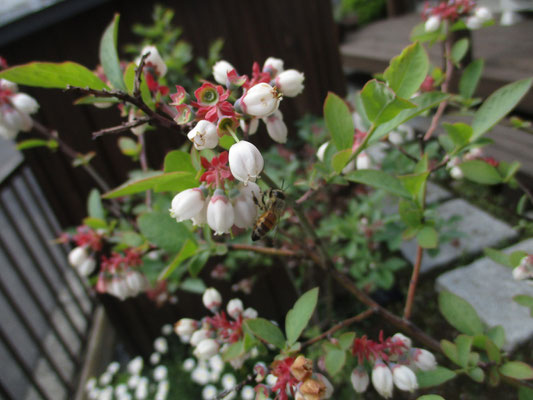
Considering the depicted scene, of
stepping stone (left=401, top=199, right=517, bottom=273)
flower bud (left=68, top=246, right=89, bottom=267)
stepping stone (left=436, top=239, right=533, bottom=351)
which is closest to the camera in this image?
flower bud (left=68, top=246, right=89, bottom=267)

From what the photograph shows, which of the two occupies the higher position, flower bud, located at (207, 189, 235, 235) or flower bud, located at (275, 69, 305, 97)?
flower bud, located at (275, 69, 305, 97)

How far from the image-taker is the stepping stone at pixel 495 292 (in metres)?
1.61

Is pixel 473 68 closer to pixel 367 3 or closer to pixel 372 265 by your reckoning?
pixel 372 265

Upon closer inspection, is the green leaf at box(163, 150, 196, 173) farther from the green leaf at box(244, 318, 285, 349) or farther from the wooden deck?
the wooden deck

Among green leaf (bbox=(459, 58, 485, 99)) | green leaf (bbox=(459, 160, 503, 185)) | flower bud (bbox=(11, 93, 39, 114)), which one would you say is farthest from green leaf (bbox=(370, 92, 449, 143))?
flower bud (bbox=(11, 93, 39, 114))

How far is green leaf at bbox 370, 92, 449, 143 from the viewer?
1.82 ft

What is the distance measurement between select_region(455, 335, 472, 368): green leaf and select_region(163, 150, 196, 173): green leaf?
56 cm

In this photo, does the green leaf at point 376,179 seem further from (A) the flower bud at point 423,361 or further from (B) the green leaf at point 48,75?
(B) the green leaf at point 48,75

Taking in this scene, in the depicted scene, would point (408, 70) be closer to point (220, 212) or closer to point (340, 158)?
point (340, 158)

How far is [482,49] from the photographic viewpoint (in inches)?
95.0

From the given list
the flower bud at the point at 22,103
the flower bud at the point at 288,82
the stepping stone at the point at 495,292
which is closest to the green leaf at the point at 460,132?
the flower bud at the point at 288,82

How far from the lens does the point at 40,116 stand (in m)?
1.92

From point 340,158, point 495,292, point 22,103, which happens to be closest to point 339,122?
point 340,158

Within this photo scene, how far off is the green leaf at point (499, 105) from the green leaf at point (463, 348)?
0.36m
